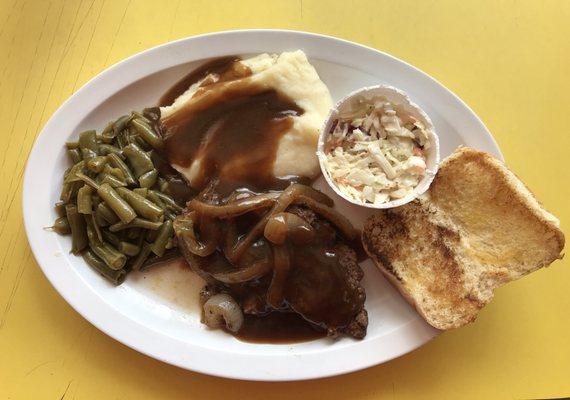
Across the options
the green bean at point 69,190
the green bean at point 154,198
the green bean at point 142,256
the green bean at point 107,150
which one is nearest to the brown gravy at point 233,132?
the green bean at point 154,198

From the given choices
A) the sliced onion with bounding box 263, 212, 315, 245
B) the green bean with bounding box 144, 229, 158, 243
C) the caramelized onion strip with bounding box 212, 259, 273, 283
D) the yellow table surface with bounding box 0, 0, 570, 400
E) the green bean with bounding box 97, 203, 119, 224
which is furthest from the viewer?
the yellow table surface with bounding box 0, 0, 570, 400

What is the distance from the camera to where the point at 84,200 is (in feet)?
11.4

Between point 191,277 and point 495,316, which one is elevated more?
point 495,316

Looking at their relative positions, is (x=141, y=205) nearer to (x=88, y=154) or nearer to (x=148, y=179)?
(x=148, y=179)

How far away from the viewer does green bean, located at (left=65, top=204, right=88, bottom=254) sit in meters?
3.54

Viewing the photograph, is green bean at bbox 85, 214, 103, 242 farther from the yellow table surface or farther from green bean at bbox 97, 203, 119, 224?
the yellow table surface

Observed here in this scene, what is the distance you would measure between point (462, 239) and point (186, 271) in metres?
2.07

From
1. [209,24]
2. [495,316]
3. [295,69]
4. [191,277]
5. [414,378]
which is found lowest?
[191,277]

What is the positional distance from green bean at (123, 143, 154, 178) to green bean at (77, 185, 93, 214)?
14.3 inches

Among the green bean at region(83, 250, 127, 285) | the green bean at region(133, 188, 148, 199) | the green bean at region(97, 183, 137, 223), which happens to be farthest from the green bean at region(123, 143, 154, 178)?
the green bean at region(83, 250, 127, 285)

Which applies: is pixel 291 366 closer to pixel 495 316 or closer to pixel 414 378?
pixel 414 378

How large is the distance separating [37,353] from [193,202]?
168 centimetres

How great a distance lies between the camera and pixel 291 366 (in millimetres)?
3451

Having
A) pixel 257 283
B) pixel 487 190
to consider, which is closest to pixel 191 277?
pixel 257 283
